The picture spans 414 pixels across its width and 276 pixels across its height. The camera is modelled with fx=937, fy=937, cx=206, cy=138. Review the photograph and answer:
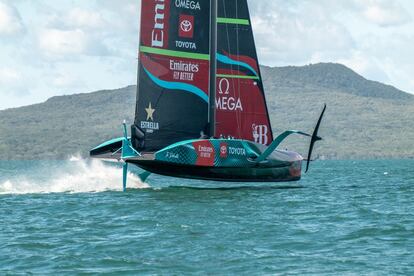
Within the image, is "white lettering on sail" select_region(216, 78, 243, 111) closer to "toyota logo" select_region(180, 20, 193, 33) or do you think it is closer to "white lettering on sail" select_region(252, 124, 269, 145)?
"white lettering on sail" select_region(252, 124, 269, 145)

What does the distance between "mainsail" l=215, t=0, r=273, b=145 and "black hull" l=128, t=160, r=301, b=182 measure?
1.66m

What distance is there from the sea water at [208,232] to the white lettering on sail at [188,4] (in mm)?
7284

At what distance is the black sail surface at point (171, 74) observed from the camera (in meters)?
35.8

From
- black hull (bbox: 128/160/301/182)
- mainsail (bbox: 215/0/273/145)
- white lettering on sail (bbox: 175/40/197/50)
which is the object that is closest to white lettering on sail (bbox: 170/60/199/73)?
white lettering on sail (bbox: 175/40/197/50)

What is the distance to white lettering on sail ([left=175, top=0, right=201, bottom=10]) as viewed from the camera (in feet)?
120

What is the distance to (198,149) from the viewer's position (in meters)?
34.8

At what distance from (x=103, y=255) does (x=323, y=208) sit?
37.1 ft

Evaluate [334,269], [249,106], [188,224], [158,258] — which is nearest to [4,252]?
[158,258]

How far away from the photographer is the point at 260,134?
38.1 metres

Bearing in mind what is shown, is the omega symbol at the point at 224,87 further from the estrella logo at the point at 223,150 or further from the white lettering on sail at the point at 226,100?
the estrella logo at the point at 223,150

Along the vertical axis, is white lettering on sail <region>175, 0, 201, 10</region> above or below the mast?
above

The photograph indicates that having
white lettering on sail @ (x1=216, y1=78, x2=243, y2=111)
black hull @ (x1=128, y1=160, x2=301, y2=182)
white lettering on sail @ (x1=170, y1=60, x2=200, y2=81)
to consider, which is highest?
white lettering on sail @ (x1=170, y1=60, x2=200, y2=81)

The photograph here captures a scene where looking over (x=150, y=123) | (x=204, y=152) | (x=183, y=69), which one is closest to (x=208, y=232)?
(x=204, y=152)

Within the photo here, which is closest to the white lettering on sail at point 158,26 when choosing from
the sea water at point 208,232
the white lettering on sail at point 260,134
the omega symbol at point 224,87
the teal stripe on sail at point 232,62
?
the teal stripe on sail at point 232,62
